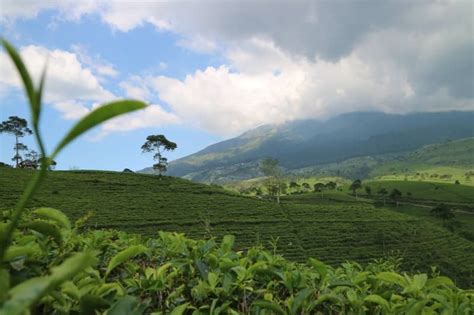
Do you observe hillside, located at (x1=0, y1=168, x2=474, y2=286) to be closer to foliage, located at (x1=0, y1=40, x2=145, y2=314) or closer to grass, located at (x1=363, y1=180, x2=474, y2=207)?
grass, located at (x1=363, y1=180, x2=474, y2=207)

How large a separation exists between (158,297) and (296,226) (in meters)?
79.8

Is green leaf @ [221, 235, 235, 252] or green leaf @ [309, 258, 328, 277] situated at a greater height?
green leaf @ [221, 235, 235, 252]

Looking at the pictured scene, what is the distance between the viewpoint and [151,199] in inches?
3199

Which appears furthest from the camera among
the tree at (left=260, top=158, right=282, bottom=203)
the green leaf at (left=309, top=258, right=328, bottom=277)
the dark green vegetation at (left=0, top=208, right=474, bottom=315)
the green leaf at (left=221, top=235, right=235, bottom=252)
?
the tree at (left=260, top=158, right=282, bottom=203)

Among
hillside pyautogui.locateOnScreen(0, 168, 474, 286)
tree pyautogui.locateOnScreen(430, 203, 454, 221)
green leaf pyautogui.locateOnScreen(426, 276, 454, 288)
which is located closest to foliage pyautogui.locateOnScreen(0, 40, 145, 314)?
green leaf pyautogui.locateOnScreen(426, 276, 454, 288)

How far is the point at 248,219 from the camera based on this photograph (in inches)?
3093

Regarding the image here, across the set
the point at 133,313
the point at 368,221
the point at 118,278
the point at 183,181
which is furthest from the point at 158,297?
the point at 183,181

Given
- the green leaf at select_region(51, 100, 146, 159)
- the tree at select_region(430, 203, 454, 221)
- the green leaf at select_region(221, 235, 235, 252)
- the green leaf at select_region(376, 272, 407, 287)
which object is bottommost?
the tree at select_region(430, 203, 454, 221)

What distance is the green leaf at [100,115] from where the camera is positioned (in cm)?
88

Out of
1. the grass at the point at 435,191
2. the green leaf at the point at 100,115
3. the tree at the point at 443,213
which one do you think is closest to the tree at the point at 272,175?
the tree at the point at 443,213

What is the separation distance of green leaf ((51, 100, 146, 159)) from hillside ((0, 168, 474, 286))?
6419 centimetres

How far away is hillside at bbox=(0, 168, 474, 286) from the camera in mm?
68938

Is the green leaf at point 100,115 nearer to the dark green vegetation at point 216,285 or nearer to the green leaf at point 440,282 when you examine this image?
the dark green vegetation at point 216,285

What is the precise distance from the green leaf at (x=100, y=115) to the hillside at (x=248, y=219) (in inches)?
2527
